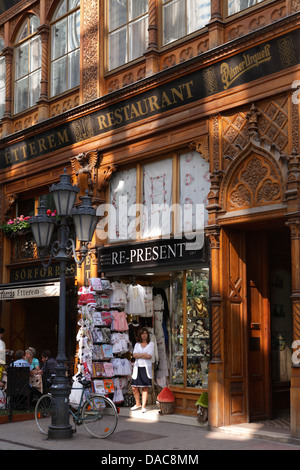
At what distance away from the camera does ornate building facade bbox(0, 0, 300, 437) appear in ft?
35.3

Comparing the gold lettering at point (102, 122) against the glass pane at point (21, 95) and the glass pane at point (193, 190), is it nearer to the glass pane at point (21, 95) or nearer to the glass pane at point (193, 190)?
the glass pane at point (193, 190)

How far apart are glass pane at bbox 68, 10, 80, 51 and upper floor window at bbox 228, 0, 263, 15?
5.16 m

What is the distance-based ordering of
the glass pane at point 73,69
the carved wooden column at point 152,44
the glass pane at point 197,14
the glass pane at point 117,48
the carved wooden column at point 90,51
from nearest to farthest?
the glass pane at point 197,14 → the carved wooden column at point 152,44 → the glass pane at point 117,48 → the carved wooden column at point 90,51 → the glass pane at point 73,69

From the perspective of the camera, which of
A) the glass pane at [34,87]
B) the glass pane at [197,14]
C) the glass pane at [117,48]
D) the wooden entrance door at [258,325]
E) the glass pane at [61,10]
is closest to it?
the wooden entrance door at [258,325]

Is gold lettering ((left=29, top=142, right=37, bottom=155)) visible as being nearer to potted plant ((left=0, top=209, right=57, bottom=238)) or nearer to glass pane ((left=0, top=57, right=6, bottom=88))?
potted plant ((left=0, top=209, right=57, bottom=238))

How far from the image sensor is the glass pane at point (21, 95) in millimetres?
17778

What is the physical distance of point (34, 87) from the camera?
17469 millimetres

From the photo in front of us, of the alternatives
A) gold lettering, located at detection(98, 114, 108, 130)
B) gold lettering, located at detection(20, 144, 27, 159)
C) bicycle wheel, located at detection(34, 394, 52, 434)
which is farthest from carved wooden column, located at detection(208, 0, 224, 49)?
bicycle wheel, located at detection(34, 394, 52, 434)

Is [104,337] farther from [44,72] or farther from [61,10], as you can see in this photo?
[61,10]

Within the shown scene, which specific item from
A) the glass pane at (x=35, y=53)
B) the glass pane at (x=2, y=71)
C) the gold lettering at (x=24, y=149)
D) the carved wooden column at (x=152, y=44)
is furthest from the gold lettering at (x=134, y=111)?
the glass pane at (x=2, y=71)

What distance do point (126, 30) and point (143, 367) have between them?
7.55 metres

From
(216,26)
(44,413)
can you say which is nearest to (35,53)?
(216,26)
